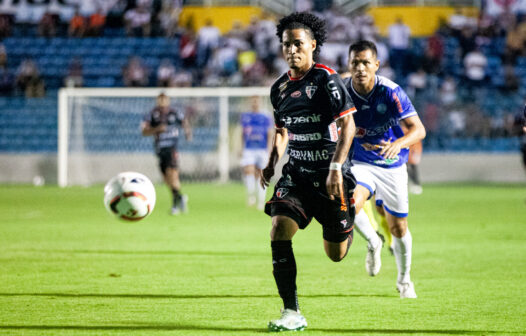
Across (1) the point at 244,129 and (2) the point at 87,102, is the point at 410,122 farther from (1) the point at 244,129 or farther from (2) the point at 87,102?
(2) the point at 87,102

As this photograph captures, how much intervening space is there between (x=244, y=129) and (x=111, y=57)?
13048 millimetres

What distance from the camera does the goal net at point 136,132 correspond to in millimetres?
26359

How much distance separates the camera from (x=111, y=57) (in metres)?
30.4

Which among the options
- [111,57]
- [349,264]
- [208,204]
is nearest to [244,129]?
[208,204]

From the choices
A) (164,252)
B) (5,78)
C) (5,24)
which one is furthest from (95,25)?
(164,252)

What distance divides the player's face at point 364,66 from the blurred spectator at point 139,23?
79.0ft

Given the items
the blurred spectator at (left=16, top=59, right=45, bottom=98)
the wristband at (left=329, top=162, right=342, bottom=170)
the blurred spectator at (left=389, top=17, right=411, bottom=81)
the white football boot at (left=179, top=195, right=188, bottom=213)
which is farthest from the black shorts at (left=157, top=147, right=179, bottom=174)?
the blurred spectator at (left=389, top=17, right=411, bottom=81)

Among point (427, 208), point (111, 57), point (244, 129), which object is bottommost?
point (427, 208)

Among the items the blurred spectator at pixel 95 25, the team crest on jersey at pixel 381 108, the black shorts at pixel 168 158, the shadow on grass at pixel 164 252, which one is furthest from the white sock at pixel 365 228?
the blurred spectator at pixel 95 25

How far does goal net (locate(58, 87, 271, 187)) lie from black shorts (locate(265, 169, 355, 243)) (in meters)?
19.8

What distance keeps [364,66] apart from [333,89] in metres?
1.48

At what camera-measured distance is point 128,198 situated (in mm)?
7457

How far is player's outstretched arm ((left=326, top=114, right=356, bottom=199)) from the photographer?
593 cm

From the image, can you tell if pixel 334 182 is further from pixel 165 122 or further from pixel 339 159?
pixel 165 122
